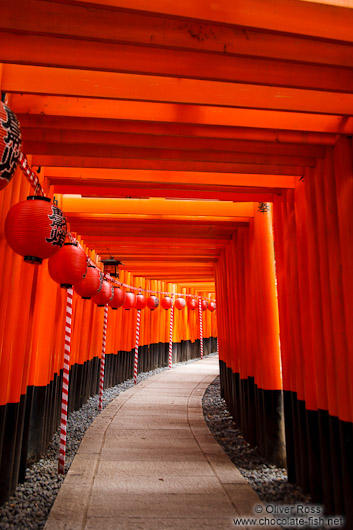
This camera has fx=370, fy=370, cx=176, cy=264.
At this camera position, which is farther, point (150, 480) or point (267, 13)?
point (150, 480)

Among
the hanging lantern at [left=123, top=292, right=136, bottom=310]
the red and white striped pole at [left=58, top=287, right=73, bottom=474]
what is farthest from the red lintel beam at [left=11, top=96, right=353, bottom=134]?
A: the hanging lantern at [left=123, top=292, right=136, bottom=310]

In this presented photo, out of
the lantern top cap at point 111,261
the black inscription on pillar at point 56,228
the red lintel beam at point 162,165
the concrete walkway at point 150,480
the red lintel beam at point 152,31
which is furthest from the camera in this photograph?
the lantern top cap at point 111,261

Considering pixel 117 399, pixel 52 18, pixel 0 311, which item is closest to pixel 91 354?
pixel 117 399

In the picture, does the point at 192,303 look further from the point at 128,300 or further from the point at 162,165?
the point at 162,165

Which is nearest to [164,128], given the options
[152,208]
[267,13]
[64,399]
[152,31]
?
[152,31]

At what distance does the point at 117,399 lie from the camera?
30.5ft

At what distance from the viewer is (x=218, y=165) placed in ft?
13.4

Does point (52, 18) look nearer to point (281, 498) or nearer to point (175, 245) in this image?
point (281, 498)

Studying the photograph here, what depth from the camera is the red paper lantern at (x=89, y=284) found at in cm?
566

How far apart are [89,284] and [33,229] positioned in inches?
120

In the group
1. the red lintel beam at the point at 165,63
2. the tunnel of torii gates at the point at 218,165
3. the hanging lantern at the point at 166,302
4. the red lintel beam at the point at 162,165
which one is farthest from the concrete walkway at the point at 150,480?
the hanging lantern at the point at 166,302

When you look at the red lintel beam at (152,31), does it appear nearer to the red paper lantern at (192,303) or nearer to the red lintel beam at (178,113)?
the red lintel beam at (178,113)

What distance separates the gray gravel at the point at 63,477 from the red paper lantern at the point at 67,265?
7.41 ft

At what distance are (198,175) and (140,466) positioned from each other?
3805 millimetres
